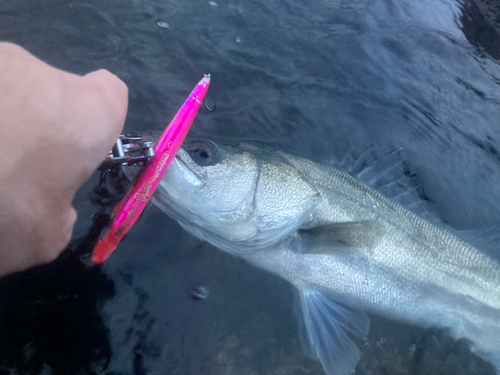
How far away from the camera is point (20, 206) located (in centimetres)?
94

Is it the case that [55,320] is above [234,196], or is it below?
below

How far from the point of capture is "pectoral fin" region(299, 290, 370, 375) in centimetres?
221

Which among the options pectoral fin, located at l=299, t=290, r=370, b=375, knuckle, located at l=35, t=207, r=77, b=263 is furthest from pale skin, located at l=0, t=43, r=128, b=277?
pectoral fin, located at l=299, t=290, r=370, b=375

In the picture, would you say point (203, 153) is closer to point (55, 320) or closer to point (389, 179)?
point (55, 320)

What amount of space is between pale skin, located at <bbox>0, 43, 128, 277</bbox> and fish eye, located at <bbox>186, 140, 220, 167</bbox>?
42.2 inches

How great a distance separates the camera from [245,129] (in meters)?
3.12

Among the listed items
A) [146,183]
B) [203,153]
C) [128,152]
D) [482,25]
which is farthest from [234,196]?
[482,25]

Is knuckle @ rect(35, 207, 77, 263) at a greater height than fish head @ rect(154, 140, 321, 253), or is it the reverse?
knuckle @ rect(35, 207, 77, 263)

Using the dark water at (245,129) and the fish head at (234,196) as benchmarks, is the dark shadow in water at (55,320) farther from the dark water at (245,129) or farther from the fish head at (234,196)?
the fish head at (234,196)

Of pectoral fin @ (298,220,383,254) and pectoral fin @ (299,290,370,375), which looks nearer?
pectoral fin @ (299,290,370,375)

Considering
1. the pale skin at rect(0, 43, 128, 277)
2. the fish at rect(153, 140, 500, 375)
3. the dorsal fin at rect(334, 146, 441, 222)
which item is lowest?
the fish at rect(153, 140, 500, 375)

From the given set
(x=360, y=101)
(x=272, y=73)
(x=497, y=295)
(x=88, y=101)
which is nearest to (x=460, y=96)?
(x=360, y=101)

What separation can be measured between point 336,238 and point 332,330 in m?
0.69

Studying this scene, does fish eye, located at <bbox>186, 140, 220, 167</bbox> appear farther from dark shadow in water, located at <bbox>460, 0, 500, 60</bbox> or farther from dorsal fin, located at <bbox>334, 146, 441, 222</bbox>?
dark shadow in water, located at <bbox>460, 0, 500, 60</bbox>
